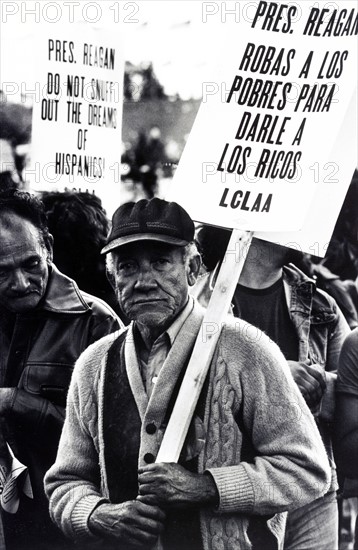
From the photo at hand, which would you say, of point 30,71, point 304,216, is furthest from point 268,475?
point 30,71

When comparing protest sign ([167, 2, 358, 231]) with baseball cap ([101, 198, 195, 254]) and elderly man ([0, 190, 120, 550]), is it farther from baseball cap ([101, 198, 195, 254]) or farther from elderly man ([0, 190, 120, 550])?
elderly man ([0, 190, 120, 550])

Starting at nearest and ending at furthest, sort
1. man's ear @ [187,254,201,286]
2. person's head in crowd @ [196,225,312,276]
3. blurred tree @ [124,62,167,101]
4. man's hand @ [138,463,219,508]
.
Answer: man's hand @ [138,463,219,508] → man's ear @ [187,254,201,286] → person's head in crowd @ [196,225,312,276] → blurred tree @ [124,62,167,101]

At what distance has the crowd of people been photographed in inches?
148

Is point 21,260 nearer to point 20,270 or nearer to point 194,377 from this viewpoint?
point 20,270

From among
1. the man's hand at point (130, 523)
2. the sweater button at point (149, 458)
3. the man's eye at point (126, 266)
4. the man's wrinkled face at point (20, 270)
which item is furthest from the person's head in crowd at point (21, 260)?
the man's hand at point (130, 523)

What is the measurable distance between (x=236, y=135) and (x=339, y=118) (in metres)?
0.46

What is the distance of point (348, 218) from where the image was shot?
4.45 meters

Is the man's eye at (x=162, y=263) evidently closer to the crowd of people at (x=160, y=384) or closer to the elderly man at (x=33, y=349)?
the crowd of people at (x=160, y=384)

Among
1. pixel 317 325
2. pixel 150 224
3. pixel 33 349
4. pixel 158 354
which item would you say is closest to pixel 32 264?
pixel 33 349

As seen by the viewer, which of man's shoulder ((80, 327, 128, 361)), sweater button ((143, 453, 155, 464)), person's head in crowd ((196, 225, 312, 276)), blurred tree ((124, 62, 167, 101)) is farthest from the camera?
blurred tree ((124, 62, 167, 101))

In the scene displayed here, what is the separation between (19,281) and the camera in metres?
4.16

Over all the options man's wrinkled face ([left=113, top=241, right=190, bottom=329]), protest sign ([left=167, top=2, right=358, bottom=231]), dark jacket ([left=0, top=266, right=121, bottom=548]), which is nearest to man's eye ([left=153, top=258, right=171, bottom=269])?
man's wrinkled face ([left=113, top=241, right=190, bottom=329])

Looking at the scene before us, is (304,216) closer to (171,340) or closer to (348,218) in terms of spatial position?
(348,218)

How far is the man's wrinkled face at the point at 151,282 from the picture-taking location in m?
3.82
